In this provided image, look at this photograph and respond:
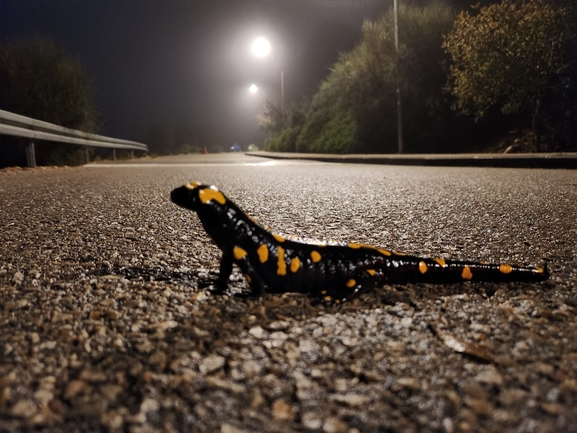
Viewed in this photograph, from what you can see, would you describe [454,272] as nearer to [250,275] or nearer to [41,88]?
[250,275]

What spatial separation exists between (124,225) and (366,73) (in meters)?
22.1

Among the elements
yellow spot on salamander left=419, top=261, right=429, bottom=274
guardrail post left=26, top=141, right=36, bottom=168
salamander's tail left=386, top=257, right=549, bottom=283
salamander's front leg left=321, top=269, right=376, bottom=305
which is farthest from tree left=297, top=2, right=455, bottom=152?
salamander's front leg left=321, top=269, right=376, bottom=305

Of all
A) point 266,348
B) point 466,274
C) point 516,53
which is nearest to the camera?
point 266,348

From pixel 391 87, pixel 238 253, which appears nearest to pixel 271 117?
pixel 391 87

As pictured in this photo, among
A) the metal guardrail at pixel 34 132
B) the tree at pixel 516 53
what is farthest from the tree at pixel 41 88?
the tree at pixel 516 53

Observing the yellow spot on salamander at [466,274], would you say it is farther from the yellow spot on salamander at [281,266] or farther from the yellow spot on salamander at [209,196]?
the yellow spot on salamander at [209,196]

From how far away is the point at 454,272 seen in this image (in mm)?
2002

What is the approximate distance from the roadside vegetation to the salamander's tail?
15974mm

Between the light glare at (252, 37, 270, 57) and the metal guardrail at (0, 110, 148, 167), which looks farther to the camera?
the light glare at (252, 37, 270, 57)

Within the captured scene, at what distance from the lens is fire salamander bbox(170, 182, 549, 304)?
6.22ft

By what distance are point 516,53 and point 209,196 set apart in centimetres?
1664

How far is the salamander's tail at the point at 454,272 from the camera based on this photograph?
1.99 metres

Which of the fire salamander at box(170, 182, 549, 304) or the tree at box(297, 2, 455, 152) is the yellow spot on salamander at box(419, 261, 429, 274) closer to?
the fire salamander at box(170, 182, 549, 304)

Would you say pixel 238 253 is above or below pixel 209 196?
below
